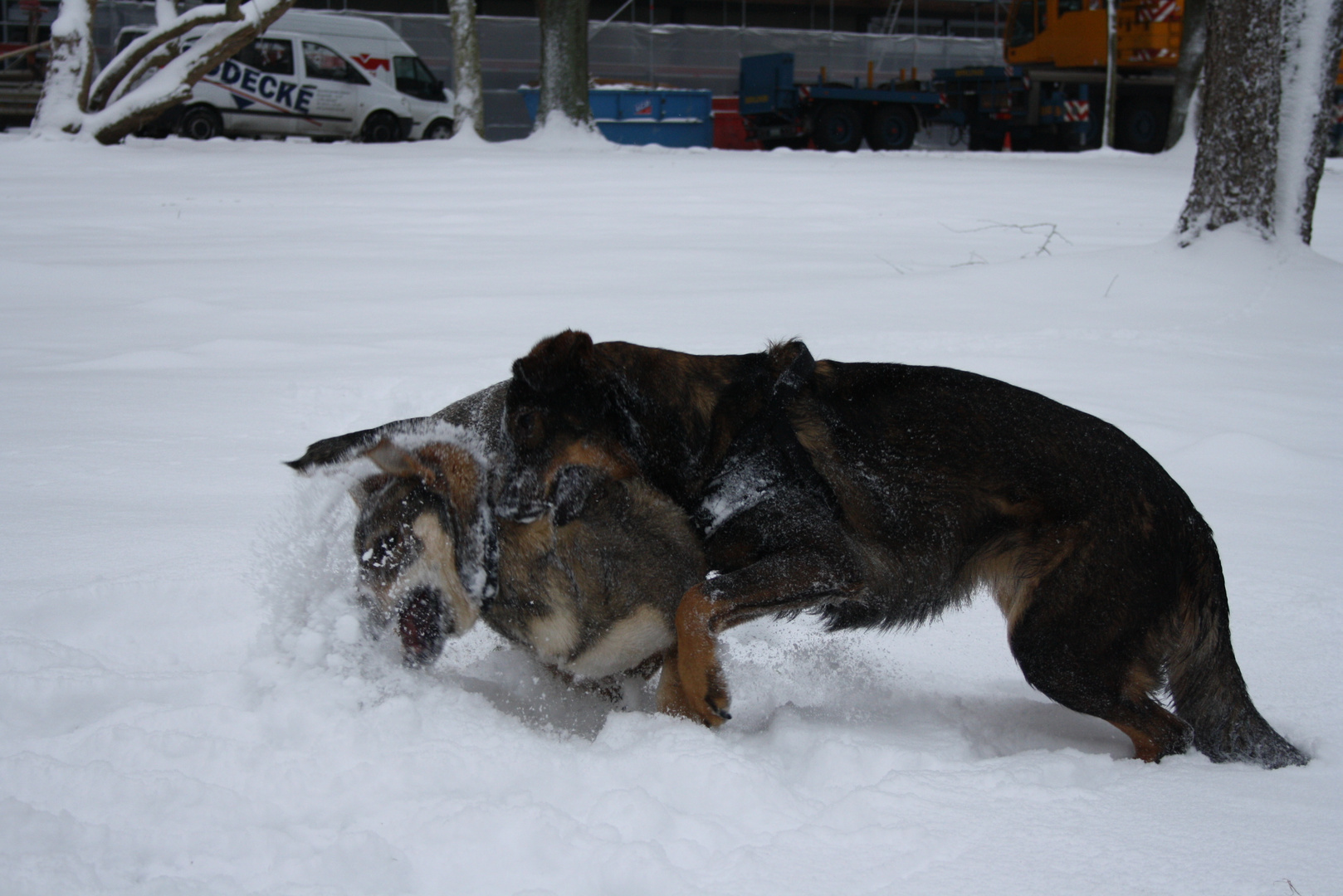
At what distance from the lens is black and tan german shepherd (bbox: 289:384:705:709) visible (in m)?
2.64

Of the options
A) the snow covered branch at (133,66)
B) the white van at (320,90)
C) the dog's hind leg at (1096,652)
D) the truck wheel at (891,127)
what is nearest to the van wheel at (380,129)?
the white van at (320,90)

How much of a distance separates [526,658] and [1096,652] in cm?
164

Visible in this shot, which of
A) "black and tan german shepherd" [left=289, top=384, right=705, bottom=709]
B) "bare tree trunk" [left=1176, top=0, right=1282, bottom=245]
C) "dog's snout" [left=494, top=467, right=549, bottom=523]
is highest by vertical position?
"bare tree trunk" [left=1176, top=0, right=1282, bottom=245]

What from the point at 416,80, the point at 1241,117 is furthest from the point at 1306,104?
the point at 416,80

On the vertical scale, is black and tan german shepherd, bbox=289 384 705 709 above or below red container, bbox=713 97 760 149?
below

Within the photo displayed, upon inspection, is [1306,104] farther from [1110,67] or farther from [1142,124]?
[1142,124]

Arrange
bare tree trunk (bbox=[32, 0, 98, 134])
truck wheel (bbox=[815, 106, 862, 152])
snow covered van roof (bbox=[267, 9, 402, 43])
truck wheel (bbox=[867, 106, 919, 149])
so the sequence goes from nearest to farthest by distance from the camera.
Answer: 1. bare tree trunk (bbox=[32, 0, 98, 134])
2. snow covered van roof (bbox=[267, 9, 402, 43])
3. truck wheel (bbox=[815, 106, 862, 152])
4. truck wheel (bbox=[867, 106, 919, 149])

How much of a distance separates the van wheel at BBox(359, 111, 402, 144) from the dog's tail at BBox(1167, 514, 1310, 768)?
2200 centimetres

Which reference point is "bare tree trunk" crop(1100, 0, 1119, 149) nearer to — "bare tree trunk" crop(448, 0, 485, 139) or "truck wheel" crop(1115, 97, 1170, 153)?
"truck wheel" crop(1115, 97, 1170, 153)

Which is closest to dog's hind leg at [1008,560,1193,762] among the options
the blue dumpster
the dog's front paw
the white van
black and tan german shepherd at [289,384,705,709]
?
the dog's front paw

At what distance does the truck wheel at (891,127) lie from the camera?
942 inches

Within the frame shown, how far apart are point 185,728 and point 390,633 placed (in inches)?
22.3

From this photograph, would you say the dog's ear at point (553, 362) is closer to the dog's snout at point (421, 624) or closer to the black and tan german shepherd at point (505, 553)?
the black and tan german shepherd at point (505, 553)

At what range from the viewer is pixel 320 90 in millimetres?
21156
